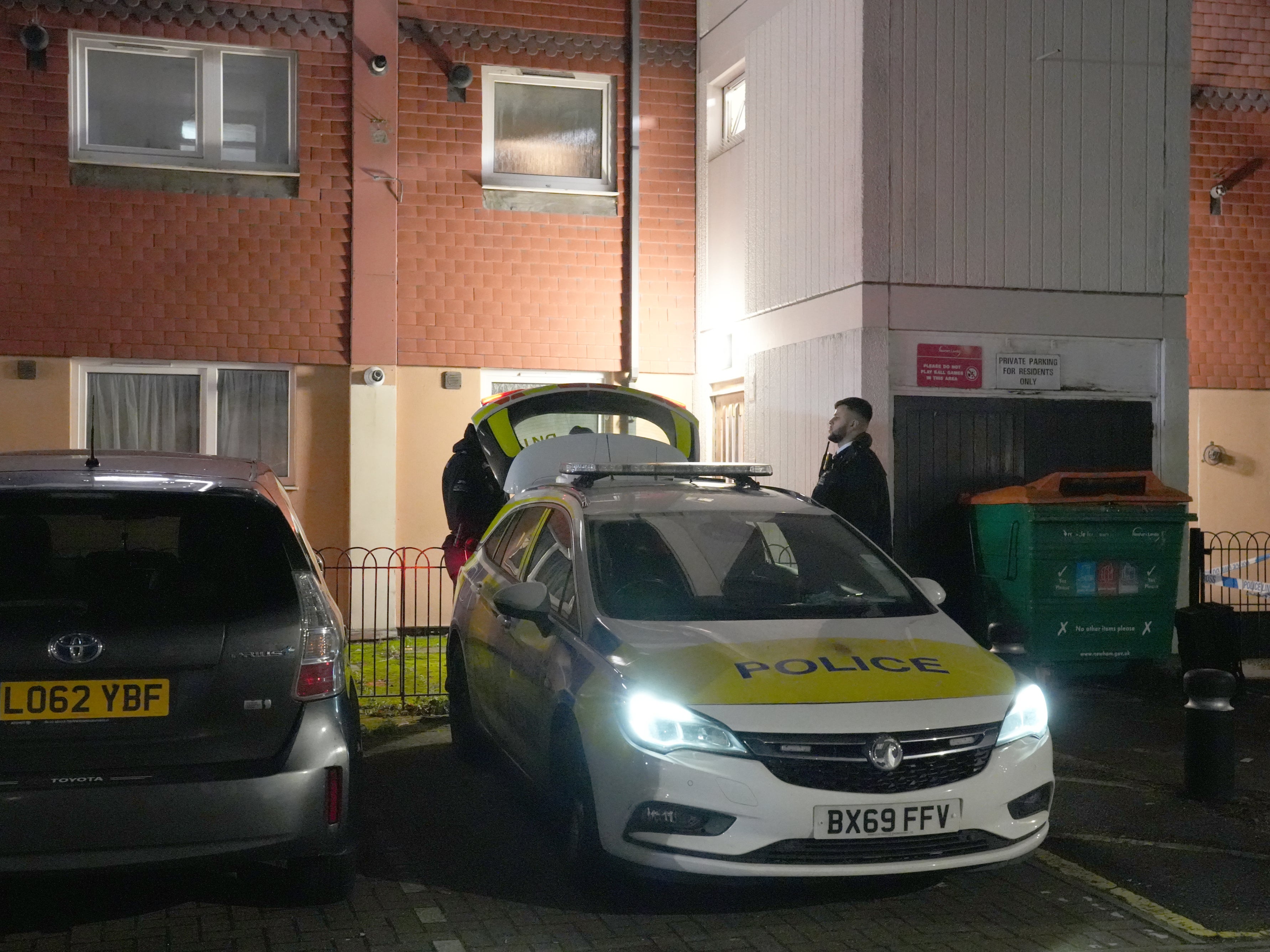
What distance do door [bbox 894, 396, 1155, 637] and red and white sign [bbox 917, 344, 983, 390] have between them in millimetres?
126

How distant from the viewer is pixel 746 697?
4.93 metres

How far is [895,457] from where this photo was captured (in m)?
10.8

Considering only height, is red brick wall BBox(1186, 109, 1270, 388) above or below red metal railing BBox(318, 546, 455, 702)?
above

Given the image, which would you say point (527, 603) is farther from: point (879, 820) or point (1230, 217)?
point (1230, 217)

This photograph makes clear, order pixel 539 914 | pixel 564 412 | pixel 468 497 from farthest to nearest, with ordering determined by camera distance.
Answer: pixel 564 412, pixel 468 497, pixel 539 914

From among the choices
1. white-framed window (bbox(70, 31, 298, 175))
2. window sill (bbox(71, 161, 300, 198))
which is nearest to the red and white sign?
window sill (bbox(71, 161, 300, 198))

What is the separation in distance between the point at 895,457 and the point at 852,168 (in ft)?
7.59

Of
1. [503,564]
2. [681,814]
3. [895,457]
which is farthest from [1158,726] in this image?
[681,814]

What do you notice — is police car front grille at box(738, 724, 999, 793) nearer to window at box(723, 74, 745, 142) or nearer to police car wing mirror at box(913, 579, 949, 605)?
police car wing mirror at box(913, 579, 949, 605)

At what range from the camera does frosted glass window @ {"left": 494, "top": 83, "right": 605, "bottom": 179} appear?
1431 cm

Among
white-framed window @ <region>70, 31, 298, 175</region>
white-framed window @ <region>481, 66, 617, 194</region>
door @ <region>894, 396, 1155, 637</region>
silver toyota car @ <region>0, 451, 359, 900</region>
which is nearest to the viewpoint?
silver toyota car @ <region>0, 451, 359, 900</region>

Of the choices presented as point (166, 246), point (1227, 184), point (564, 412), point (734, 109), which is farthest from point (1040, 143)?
point (166, 246)

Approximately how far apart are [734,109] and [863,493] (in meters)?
6.17

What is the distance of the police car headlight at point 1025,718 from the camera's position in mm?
5148
